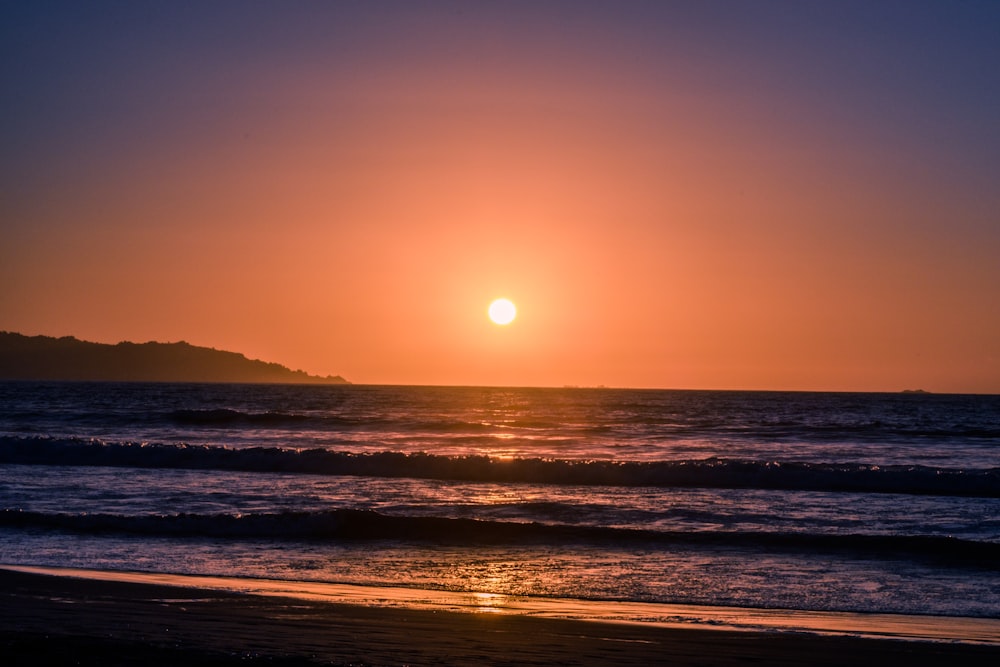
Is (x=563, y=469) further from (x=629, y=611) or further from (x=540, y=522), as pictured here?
(x=629, y=611)

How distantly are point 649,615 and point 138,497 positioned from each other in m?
14.0

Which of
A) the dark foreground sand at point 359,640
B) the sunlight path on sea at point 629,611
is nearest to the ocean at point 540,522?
the sunlight path on sea at point 629,611

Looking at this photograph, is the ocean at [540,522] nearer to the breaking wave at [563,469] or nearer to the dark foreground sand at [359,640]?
the breaking wave at [563,469]

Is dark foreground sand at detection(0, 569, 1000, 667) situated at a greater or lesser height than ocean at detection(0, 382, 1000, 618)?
greater

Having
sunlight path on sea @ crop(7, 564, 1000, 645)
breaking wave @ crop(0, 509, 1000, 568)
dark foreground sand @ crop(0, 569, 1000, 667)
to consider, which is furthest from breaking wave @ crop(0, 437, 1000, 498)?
dark foreground sand @ crop(0, 569, 1000, 667)

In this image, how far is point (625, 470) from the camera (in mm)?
27969

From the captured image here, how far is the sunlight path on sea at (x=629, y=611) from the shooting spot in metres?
9.84

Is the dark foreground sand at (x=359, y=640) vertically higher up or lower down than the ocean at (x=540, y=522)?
higher up

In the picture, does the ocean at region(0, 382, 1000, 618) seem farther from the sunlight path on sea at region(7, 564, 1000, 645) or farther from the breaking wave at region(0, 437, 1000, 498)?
the sunlight path on sea at region(7, 564, 1000, 645)

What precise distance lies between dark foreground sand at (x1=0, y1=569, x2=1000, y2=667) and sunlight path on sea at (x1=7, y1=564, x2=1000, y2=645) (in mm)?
340

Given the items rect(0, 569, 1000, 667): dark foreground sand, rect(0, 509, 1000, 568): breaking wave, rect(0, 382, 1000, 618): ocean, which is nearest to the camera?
rect(0, 569, 1000, 667): dark foreground sand

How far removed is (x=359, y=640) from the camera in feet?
28.6

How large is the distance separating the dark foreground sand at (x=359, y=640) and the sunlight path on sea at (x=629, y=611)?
13.4 inches

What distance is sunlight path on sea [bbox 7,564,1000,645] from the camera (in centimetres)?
984
